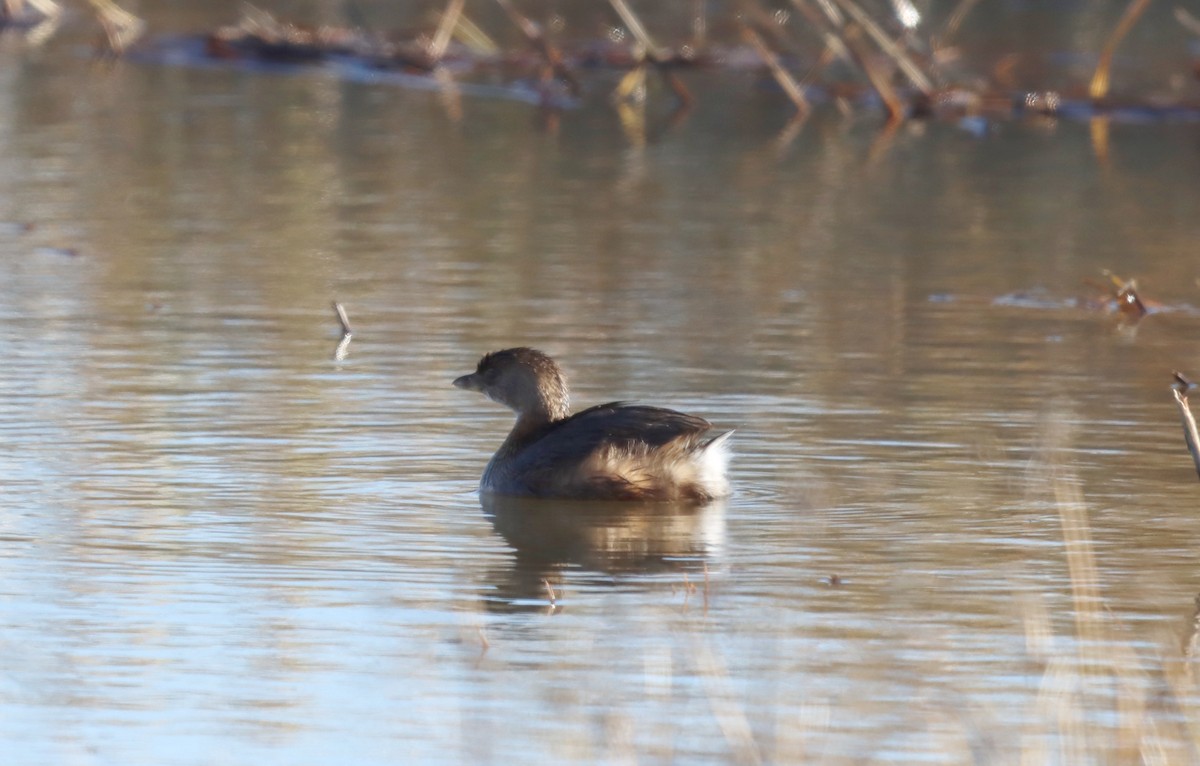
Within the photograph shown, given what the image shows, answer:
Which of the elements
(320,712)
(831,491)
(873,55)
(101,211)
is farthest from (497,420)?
(873,55)

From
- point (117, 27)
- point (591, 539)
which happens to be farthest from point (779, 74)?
point (591, 539)

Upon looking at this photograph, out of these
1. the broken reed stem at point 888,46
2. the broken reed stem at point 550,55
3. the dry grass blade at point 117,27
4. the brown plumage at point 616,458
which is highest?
the dry grass blade at point 117,27

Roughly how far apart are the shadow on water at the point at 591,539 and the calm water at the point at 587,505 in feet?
0.11

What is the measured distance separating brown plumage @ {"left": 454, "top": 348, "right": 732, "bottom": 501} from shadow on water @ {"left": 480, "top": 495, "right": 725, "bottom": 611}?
0.07m

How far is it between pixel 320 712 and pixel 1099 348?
24.3ft

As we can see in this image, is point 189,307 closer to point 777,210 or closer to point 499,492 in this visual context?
point 499,492

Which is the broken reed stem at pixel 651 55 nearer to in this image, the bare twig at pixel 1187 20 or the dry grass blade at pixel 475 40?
the dry grass blade at pixel 475 40

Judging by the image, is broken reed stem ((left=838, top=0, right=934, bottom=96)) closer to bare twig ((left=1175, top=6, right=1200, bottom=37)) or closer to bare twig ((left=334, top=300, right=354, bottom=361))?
bare twig ((left=1175, top=6, right=1200, bottom=37))

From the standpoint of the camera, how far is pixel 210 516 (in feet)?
28.3

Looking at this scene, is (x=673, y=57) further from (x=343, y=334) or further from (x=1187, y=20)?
(x=343, y=334)

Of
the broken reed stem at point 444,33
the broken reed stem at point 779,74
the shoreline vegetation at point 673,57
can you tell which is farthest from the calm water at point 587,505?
the broken reed stem at point 444,33

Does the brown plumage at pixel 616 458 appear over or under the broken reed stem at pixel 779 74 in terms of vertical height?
under

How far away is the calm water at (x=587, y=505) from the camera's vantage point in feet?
20.7

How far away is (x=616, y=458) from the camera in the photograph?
9.20m
